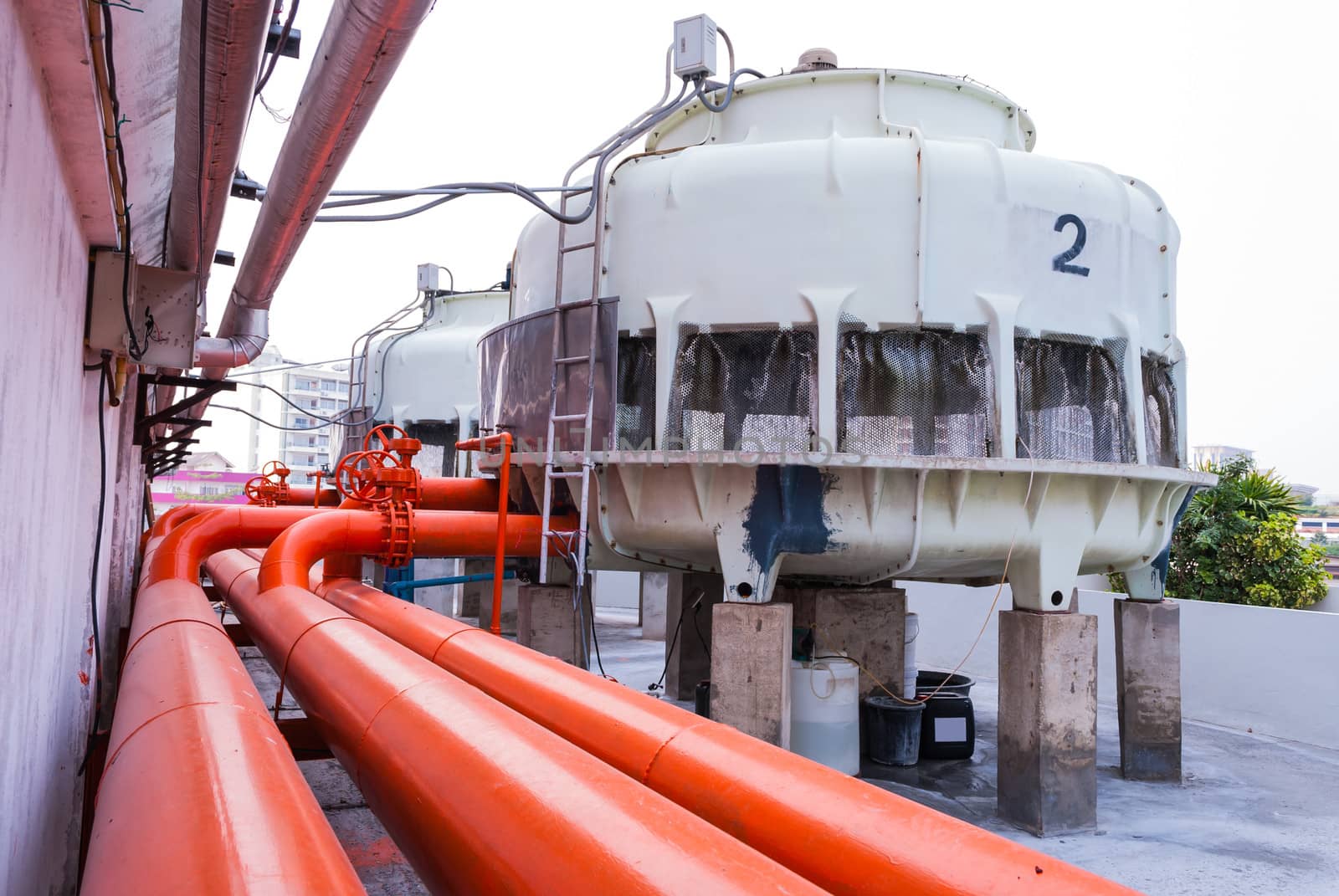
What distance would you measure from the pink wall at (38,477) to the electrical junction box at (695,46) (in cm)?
657

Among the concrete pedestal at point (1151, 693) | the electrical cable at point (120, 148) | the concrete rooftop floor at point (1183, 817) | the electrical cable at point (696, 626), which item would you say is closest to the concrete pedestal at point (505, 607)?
the electrical cable at point (696, 626)

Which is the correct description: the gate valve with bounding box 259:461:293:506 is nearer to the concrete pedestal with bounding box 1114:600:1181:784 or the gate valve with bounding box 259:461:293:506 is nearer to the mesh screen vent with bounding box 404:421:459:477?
the mesh screen vent with bounding box 404:421:459:477

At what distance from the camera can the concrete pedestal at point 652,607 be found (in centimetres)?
2095

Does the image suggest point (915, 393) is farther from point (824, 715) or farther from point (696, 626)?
point (696, 626)

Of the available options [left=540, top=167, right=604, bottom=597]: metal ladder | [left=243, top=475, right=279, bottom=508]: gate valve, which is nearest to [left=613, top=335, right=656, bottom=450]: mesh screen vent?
[left=540, top=167, right=604, bottom=597]: metal ladder

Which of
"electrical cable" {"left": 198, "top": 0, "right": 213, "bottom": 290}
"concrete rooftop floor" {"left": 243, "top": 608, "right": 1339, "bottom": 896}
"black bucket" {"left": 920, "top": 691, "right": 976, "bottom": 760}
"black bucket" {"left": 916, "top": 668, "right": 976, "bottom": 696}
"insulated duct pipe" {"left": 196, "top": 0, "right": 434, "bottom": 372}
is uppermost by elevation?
"insulated duct pipe" {"left": 196, "top": 0, "right": 434, "bottom": 372}

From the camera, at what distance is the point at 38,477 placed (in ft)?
11.3

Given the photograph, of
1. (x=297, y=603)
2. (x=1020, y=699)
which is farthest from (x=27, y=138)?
(x=1020, y=699)

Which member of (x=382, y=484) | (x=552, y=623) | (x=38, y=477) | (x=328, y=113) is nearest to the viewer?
(x=38, y=477)

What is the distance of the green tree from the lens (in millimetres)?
16344

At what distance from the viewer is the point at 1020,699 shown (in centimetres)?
920

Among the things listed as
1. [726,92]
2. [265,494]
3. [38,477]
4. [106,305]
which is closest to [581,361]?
[726,92]

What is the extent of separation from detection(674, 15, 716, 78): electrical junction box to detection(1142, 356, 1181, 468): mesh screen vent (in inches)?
215

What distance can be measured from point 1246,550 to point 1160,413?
7770mm
